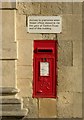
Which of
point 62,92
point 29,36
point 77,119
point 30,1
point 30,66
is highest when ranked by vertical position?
point 30,1

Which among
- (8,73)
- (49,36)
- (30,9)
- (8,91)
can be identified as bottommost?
(8,91)

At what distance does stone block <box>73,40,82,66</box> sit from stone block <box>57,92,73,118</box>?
57cm

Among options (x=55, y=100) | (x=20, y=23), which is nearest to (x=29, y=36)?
(x=20, y=23)

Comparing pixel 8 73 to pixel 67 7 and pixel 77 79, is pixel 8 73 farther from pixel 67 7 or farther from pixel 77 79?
pixel 67 7

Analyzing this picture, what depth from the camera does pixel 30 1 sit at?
6.98 m

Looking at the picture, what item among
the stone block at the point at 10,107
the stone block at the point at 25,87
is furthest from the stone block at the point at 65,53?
the stone block at the point at 10,107

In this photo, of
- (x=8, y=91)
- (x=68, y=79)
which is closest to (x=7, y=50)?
(x=8, y=91)

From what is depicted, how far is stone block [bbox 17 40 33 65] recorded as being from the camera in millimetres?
6965

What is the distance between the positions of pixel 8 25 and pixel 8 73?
0.85 m

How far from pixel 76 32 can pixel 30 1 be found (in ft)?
3.28

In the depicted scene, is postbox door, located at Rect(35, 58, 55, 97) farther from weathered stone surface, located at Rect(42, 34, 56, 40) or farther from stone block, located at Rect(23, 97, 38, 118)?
weathered stone surface, located at Rect(42, 34, 56, 40)

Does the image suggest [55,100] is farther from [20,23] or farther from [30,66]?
[20,23]

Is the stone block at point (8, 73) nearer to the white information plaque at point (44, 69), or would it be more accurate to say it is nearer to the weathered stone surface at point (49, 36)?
the white information plaque at point (44, 69)

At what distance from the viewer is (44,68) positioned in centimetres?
701
